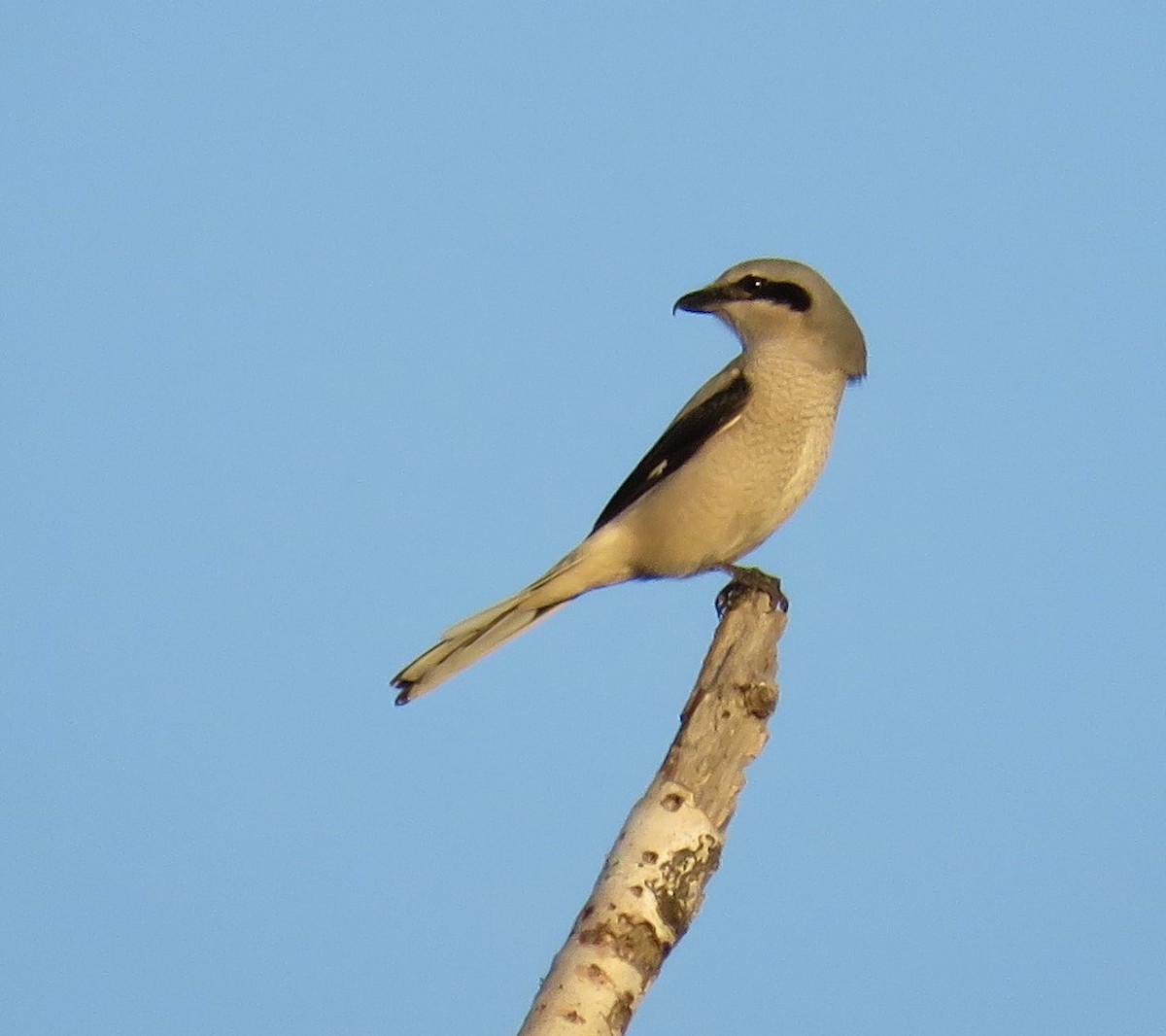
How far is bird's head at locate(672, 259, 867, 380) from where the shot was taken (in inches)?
235

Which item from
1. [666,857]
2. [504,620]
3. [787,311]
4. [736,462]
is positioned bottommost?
[666,857]

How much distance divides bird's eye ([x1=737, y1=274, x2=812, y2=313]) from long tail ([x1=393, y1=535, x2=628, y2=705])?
1.05 meters

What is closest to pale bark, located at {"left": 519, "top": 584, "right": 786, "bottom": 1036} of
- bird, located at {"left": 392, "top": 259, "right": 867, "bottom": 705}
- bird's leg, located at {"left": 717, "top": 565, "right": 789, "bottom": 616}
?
bird's leg, located at {"left": 717, "top": 565, "right": 789, "bottom": 616}

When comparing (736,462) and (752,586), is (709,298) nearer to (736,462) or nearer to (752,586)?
(736,462)

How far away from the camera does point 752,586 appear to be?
17.6 ft

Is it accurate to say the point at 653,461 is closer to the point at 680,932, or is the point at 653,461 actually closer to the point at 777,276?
the point at 777,276

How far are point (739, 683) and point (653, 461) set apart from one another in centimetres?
210

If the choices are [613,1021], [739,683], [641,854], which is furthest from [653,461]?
[613,1021]

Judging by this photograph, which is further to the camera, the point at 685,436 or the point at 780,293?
the point at 780,293

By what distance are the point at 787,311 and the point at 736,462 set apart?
651 millimetres

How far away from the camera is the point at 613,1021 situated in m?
3.12

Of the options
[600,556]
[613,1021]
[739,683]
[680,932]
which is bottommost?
[613,1021]

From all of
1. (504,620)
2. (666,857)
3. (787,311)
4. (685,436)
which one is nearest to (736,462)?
(685,436)

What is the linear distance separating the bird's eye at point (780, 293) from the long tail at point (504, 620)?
1.05 meters
